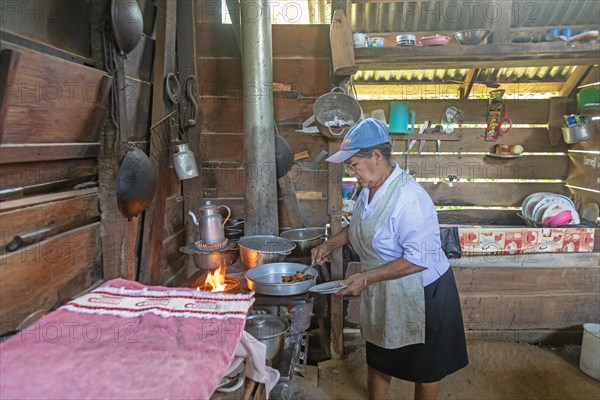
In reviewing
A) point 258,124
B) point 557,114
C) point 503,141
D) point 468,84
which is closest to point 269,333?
point 258,124

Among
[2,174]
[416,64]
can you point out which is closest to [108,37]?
[2,174]

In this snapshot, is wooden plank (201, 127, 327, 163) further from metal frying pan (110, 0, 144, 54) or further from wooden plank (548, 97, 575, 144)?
wooden plank (548, 97, 575, 144)

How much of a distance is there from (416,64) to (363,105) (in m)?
1.01

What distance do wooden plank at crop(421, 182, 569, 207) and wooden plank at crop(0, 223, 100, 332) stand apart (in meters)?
3.76

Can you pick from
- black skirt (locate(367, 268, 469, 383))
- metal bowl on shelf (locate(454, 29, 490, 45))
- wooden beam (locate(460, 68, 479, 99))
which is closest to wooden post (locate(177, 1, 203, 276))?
black skirt (locate(367, 268, 469, 383))

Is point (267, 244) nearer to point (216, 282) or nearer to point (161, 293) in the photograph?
point (216, 282)

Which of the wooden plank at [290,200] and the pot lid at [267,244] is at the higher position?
the wooden plank at [290,200]

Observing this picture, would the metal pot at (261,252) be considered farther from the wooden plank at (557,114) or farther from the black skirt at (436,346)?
the wooden plank at (557,114)

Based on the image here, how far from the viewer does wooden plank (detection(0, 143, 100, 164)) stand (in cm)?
161

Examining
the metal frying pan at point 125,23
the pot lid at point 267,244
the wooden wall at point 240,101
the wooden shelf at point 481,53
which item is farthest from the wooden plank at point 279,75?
the pot lid at point 267,244

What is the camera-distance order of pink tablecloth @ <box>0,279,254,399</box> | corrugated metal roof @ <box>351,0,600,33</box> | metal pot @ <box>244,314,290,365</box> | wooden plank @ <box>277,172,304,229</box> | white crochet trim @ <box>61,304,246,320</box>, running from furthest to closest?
corrugated metal roof @ <box>351,0,600,33</box>, wooden plank @ <box>277,172,304,229</box>, metal pot @ <box>244,314,290,365</box>, white crochet trim @ <box>61,304,246,320</box>, pink tablecloth @ <box>0,279,254,399</box>

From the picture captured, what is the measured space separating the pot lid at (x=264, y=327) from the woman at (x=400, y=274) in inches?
15.4

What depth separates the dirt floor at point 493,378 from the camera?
9.95 feet

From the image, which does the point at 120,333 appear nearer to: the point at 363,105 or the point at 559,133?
the point at 363,105
